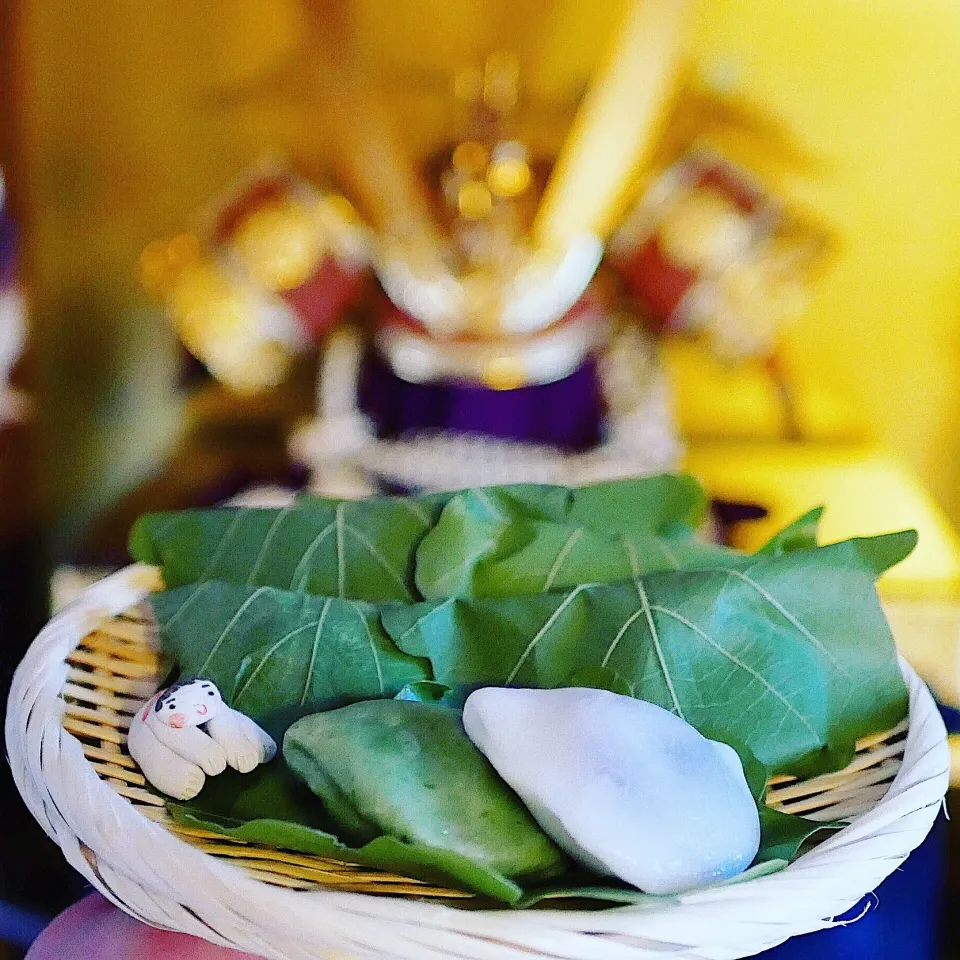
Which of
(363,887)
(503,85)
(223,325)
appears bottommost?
(363,887)

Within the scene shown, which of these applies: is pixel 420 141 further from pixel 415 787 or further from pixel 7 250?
pixel 415 787

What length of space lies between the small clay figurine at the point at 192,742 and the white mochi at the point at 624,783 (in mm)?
80

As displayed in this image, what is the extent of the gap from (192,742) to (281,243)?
73cm

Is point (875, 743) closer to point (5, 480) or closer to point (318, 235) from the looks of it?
point (318, 235)

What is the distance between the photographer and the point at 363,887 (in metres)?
0.30

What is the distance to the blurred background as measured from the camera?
3.27ft

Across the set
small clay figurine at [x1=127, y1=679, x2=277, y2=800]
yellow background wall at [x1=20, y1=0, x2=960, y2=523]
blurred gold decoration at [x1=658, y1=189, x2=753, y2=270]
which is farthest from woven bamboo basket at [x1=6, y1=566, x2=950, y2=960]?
yellow background wall at [x1=20, y1=0, x2=960, y2=523]

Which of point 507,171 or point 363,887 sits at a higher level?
point 507,171

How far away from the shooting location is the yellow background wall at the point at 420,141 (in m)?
1.04

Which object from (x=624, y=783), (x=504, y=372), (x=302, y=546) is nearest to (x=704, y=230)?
(x=504, y=372)

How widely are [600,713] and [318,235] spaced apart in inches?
30.6

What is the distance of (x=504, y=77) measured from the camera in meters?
1.05

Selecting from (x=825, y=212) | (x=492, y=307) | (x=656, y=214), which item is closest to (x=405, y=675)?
(x=492, y=307)

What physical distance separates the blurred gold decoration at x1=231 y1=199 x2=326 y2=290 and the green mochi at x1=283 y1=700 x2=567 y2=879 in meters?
0.73
